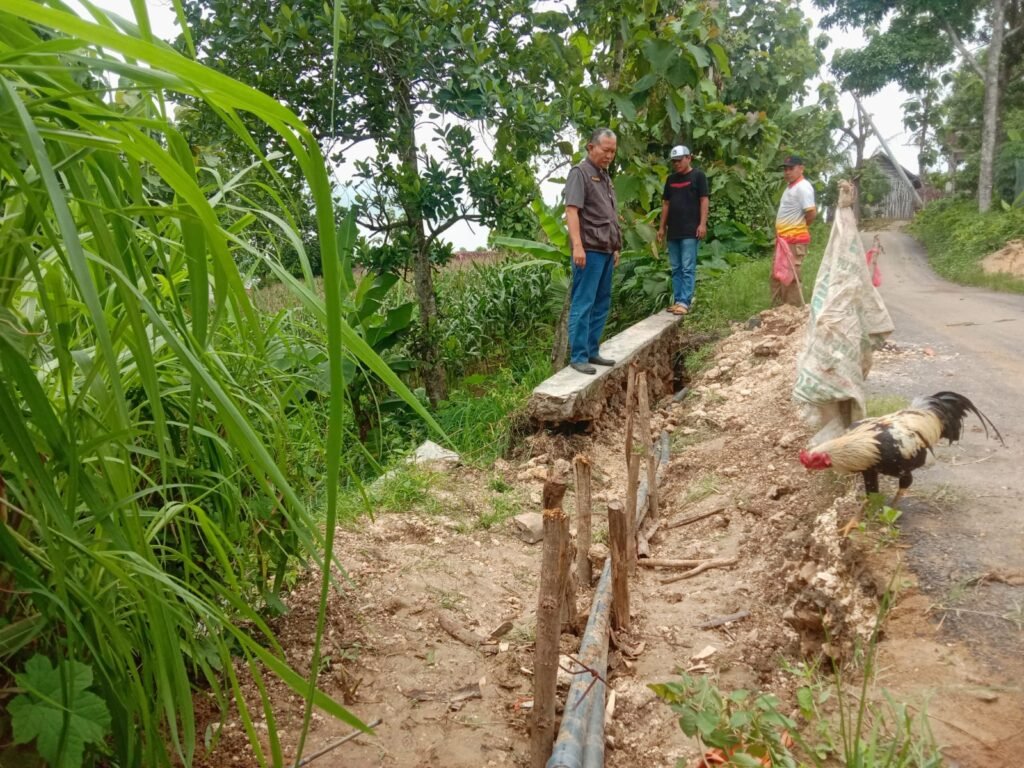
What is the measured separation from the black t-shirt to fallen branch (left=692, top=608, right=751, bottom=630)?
4.78 metres

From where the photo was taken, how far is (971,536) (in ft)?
9.39

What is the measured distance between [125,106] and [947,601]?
260cm

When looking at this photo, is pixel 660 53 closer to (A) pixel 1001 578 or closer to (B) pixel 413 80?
(B) pixel 413 80

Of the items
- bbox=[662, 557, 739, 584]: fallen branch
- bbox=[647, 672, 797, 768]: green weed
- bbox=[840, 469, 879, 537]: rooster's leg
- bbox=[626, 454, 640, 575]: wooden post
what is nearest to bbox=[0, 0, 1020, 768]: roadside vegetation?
bbox=[647, 672, 797, 768]: green weed

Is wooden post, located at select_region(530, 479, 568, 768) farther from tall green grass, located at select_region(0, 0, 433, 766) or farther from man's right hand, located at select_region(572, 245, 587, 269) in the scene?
man's right hand, located at select_region(572, 245, 587, 269)

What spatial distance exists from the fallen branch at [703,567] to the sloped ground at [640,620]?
0.08 ft

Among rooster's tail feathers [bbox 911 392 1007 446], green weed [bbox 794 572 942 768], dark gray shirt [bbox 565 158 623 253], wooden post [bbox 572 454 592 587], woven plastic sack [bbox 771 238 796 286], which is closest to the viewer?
green weed [bbox 794 572 942 768]

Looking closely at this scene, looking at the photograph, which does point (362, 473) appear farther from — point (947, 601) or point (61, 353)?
point (61, 353)

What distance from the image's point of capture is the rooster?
295 centimetres

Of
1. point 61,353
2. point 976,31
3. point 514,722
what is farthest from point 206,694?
point 976,31

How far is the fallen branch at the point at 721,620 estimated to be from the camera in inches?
121

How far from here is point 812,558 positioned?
Result: 10.2ft

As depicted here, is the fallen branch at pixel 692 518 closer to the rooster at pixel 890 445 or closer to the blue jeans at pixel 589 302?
the rooster at pixel 890 445

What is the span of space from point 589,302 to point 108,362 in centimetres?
479
